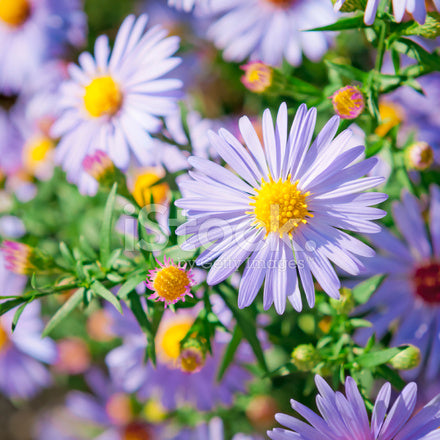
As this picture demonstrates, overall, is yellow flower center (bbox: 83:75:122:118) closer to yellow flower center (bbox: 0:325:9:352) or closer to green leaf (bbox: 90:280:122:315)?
green leaf (bbox: 90:280:122:315)

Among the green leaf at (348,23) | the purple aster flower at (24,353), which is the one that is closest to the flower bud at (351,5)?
the green leaf at (348,23)

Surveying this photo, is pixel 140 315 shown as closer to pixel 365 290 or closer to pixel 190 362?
pixel 190 362

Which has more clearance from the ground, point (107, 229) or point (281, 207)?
point (107, 229)

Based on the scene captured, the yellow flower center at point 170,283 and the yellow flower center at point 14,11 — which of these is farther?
the yellow flower center at point 14,11

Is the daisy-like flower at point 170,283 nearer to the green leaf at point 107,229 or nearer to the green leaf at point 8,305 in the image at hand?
the green leaf at point 107,229

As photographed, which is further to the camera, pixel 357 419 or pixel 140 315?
pixel 140 315

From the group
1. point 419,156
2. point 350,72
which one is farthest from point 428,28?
point 419,156

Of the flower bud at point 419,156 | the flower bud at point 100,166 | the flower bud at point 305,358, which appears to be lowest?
the flower bud at point 305,358
